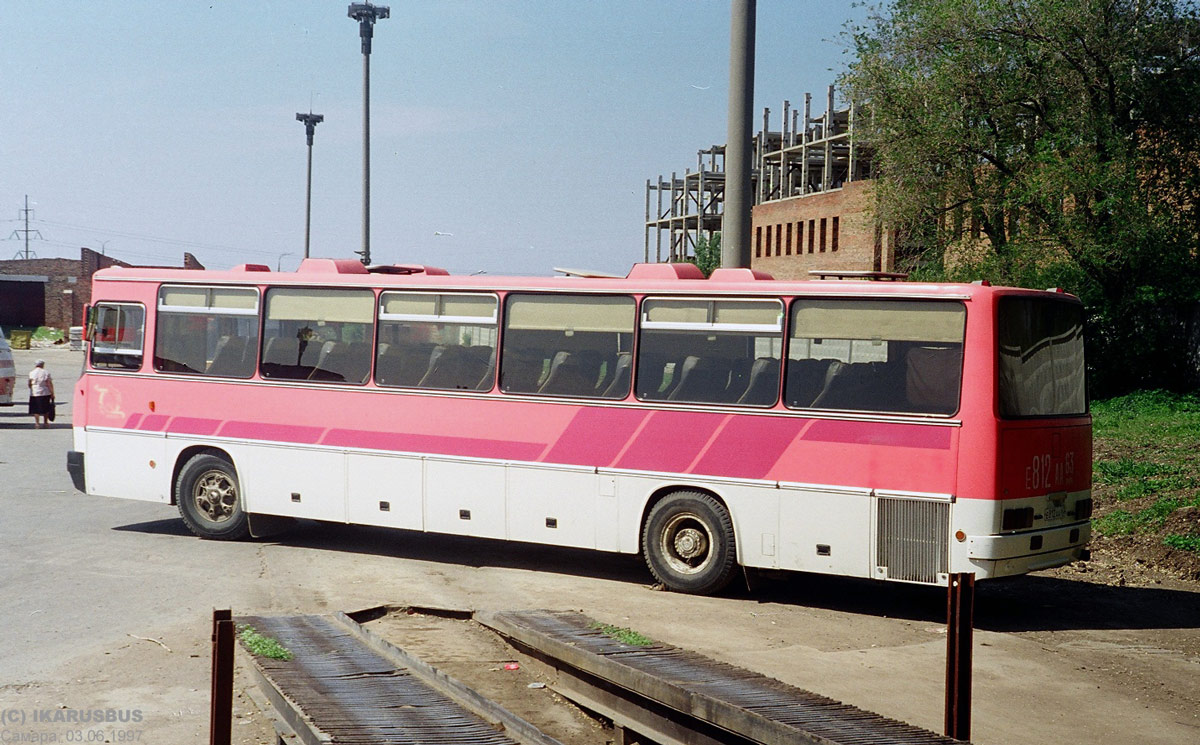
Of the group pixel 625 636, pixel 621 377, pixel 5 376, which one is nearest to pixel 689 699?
pixel 625 636

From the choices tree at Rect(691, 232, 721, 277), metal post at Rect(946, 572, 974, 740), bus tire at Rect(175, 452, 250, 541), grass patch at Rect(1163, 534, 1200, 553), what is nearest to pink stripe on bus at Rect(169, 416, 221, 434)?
bus tire at Rect(175, 452, 250, 541)

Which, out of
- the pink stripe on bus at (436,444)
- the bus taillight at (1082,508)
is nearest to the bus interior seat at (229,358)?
the pink stripe on bus at (436,444)

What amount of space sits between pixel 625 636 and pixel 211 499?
26.7ft

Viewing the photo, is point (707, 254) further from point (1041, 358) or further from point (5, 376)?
point (1041, 358)

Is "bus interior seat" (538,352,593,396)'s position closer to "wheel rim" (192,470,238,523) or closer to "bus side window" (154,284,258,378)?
"bus side window" (154,284,258,378)

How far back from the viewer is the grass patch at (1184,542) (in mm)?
14019

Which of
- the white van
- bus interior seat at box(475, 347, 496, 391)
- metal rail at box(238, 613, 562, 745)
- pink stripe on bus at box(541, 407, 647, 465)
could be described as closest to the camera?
metal rail at box(238, 613, 562, 745)

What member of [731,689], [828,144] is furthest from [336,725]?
[828,144]

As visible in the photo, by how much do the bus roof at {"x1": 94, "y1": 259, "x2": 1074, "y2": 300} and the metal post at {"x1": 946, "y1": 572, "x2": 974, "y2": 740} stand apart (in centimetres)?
488

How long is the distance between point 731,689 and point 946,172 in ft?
89.4

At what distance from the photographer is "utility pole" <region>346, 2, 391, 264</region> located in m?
27.6

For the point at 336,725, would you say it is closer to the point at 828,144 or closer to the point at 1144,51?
the point at 1144,51

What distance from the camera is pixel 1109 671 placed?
958 centimetres

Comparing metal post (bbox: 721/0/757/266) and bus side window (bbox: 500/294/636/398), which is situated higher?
metal post (bbox: 721/0/757/266)
